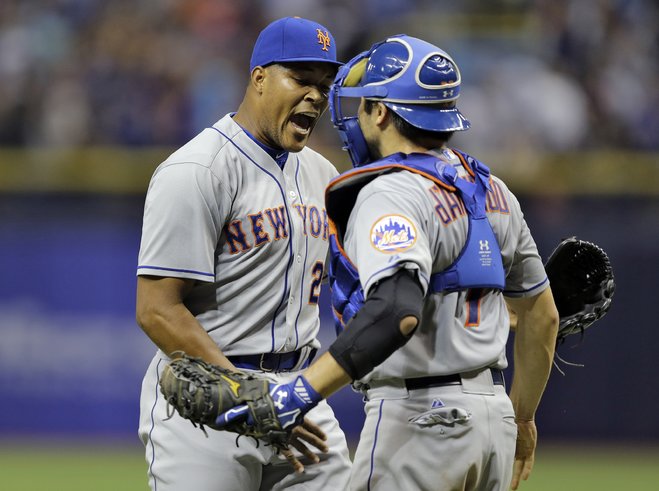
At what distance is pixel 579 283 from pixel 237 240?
54.2 inches

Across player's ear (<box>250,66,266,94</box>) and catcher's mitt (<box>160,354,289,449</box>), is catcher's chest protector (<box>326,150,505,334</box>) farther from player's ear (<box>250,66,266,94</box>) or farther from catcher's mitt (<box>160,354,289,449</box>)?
player's ear (<box>250,66,266,94</box>)

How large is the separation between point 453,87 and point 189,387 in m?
1.31

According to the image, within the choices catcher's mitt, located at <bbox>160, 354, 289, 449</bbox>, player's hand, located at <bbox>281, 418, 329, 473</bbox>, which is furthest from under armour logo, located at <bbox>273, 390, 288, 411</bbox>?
player's hand, located at <bbox>281, 418, 329, 473</bbox>

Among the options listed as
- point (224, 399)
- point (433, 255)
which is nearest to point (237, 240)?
point (433, 255)

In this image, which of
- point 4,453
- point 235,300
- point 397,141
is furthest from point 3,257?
point 397,141

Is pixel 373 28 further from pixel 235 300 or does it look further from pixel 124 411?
pixel 235 300

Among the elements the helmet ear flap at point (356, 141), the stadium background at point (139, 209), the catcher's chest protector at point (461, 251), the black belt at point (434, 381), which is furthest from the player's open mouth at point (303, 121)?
the stadium background at point (139, 209)

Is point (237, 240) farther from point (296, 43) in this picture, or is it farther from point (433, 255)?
point (433, 255)

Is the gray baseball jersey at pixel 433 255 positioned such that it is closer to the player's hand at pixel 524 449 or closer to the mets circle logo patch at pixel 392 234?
the mets circle logo patch at pixel 392 234

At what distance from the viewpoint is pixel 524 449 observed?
4.28 m

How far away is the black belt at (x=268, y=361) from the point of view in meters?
4.18

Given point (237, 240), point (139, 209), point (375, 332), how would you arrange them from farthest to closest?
point (139, 209)
point (237, 240)
point (375, 332)

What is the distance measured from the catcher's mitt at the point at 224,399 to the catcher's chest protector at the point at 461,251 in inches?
18.8

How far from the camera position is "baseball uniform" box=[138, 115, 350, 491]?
3.99m
